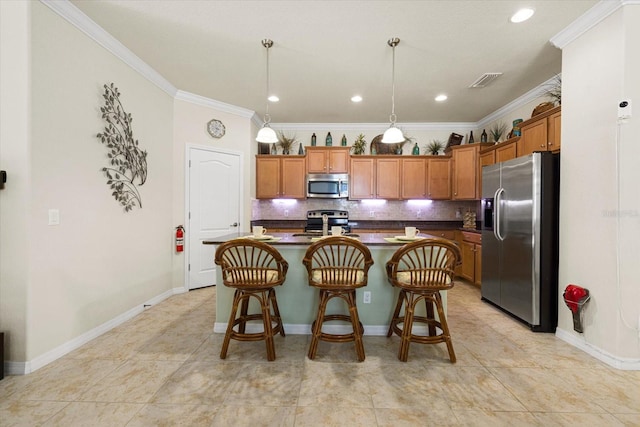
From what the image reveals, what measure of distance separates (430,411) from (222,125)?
173 inches

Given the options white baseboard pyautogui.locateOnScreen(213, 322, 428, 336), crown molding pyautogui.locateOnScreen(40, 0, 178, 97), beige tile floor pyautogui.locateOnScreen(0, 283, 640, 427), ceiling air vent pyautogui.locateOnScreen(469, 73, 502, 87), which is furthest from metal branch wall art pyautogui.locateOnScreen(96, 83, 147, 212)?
ceiling air vent pyautogui.locateOnScreen(469, 73, 502, 87)

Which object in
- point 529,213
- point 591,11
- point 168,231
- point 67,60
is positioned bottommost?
point 168,231

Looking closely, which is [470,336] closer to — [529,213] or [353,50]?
[529,213]

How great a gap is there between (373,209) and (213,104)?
10.9 ft

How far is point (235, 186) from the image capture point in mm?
4637

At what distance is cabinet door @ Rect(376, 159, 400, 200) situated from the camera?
5.25m

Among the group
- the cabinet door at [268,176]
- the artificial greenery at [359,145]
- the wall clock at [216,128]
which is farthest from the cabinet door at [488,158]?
the wall clock at [216,128]

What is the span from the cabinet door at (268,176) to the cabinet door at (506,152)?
140 inches

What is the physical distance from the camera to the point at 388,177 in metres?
5.25

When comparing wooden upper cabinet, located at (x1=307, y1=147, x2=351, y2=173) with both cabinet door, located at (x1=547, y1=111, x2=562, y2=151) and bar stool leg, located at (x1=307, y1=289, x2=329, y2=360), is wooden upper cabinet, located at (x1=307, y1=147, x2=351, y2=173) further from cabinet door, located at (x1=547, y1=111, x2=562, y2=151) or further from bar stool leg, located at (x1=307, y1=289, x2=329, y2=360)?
bar stool leg, located at (x1=307, y1=289, x2=329, y2=360)

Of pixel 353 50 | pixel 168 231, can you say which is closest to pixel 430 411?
pixel 353 50

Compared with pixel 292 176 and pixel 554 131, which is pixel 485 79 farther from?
pixel 292 176

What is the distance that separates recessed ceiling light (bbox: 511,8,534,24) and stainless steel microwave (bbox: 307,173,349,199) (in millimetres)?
3176

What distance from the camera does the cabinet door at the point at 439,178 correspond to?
5.19 m
